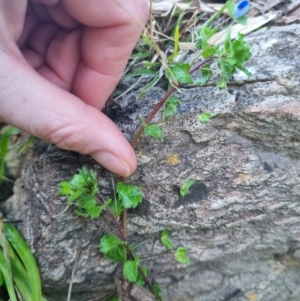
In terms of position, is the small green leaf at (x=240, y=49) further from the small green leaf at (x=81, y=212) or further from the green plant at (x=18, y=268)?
the green plant at (x=18, y=268)

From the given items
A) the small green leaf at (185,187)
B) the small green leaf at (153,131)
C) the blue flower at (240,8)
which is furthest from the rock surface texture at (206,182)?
the blue flower at (240,8)

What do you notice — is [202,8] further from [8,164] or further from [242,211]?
[8,164]

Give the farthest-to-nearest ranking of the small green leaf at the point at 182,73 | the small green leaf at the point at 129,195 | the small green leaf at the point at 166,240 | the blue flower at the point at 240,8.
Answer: the small green leaf at the point at 166,240 < the small green leaf at the point at 129,195 < the small green leaf at the point at 182,73 < the blue flower at the point at 240,8

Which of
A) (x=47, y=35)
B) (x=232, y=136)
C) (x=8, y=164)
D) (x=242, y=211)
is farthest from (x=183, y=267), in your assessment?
(x=47, y=35)

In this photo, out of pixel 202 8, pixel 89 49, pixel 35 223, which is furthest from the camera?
pixel 202 8

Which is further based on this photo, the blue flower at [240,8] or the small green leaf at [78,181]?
the small green leaf at [78,181]

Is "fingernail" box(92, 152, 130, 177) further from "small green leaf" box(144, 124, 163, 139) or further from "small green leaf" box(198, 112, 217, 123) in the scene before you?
"small green leaf" box(198, 112, 217, 123)
